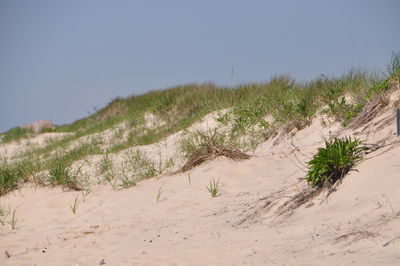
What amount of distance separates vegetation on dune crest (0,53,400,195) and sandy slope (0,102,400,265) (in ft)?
1.13

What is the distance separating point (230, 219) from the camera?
16.6 feet

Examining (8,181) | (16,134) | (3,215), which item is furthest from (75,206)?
(16,134)

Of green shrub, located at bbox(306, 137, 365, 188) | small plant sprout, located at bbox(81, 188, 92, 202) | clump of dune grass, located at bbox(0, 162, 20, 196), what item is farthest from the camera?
clump of dune grass, located at bbox(0, 162, 20, 196)

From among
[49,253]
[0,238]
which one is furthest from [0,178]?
[49,253]

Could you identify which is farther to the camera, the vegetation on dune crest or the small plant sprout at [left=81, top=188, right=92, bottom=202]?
the vegetation on dune crest

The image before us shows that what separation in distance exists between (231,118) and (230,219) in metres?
5.29

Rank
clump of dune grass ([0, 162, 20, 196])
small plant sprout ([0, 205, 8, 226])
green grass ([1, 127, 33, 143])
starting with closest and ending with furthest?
small plant sprout ([0, 205, 8, 226]), clump of dune grass ([0, 162, 20, 196]), green grass ([1, 127, 33, 143])

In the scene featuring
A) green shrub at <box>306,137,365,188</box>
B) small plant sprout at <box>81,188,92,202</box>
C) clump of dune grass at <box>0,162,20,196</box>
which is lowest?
small plant sprout at <box>81,188,92,202</box>

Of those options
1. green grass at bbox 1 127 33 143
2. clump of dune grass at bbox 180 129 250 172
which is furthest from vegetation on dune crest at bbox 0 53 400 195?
green grass at bbox 1 127 33 143

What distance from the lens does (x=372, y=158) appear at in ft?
15.7

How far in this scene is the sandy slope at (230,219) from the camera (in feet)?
11.5

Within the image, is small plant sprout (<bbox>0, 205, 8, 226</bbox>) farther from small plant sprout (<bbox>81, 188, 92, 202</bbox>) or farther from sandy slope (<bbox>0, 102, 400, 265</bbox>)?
small plant sprout (<bbox>81, 188, 92, 202</bbox>)

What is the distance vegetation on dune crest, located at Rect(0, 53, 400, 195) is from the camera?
7.64 m

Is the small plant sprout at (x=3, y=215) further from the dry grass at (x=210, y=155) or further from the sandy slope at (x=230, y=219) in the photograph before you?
the dry grass at (x=210, y=155)
